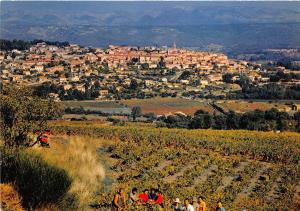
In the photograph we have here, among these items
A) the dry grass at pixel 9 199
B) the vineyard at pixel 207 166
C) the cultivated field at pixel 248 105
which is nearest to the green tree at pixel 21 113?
the vineyard at pixel 207 166

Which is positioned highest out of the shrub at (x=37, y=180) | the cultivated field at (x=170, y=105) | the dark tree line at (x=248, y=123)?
the shrub at (x=37, y=180)

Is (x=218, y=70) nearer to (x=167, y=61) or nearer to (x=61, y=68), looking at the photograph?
(x=167, y=61)

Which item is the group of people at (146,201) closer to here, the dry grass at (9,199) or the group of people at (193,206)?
the group of people at (193,206)

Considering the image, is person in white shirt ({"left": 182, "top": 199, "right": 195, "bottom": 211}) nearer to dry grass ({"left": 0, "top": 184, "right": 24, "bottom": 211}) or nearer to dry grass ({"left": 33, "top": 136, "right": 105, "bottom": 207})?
dry grass ({"left": 33, "top": 136, "right": 105, "bottom": 207})

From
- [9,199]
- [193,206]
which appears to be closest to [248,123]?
[193,206]

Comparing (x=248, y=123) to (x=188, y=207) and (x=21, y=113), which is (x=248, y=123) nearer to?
(x=21, y=113)

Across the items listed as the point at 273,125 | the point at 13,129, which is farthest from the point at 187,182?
the point at 273,125
